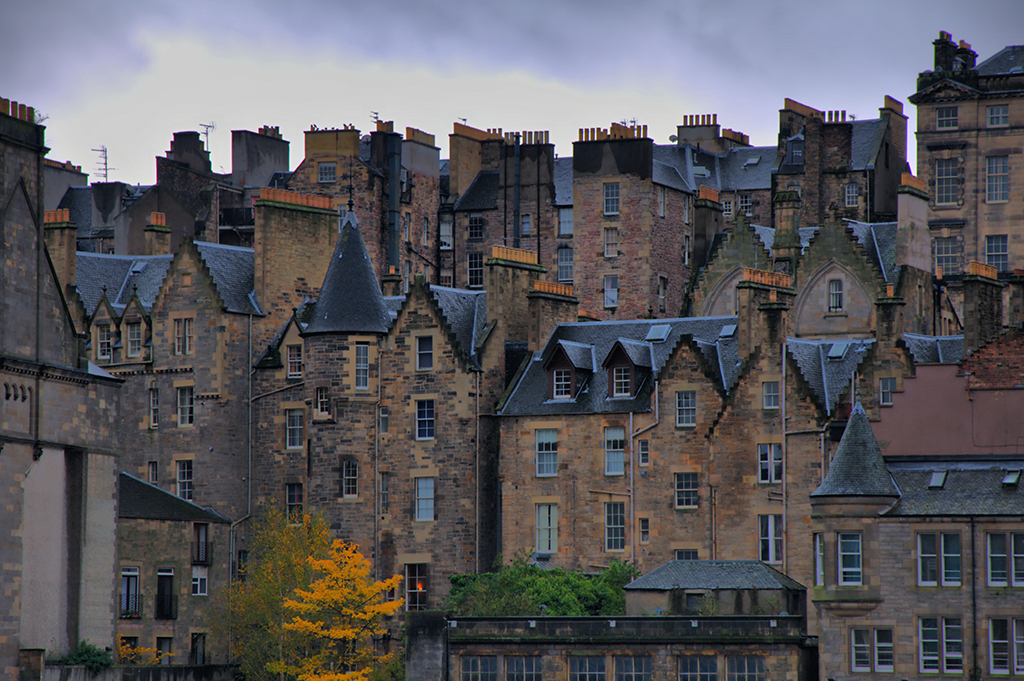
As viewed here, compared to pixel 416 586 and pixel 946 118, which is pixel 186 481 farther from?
pixel 946 118

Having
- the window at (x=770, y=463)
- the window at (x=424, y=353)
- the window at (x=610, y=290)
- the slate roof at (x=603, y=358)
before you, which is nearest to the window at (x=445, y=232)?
the window at (x=610, y=290)

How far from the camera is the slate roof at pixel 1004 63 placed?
98000 millimetres

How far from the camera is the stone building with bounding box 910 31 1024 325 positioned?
9562 centimetres

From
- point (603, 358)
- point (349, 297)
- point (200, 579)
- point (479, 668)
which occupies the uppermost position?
point (349, 297)

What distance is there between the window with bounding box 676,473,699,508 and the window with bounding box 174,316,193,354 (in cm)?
2092

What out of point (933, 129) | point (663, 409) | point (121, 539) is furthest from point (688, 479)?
point (933, 129)

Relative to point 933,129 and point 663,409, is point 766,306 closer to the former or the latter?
point 663,409

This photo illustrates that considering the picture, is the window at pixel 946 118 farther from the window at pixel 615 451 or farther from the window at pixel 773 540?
the window at pixel 773 540

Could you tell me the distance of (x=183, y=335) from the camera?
276ft

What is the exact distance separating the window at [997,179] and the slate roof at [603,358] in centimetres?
2291


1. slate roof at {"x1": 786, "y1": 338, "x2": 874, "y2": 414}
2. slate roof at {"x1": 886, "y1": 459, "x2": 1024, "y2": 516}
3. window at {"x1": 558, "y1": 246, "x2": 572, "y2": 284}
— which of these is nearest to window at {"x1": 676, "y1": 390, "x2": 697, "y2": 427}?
slate roof at {"x1": 786, "y1": 338, "x2": 874, "y2": 414}

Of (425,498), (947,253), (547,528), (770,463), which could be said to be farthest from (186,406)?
(947,253)

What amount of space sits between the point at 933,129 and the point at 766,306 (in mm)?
26713

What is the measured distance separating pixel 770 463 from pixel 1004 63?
3393cm
